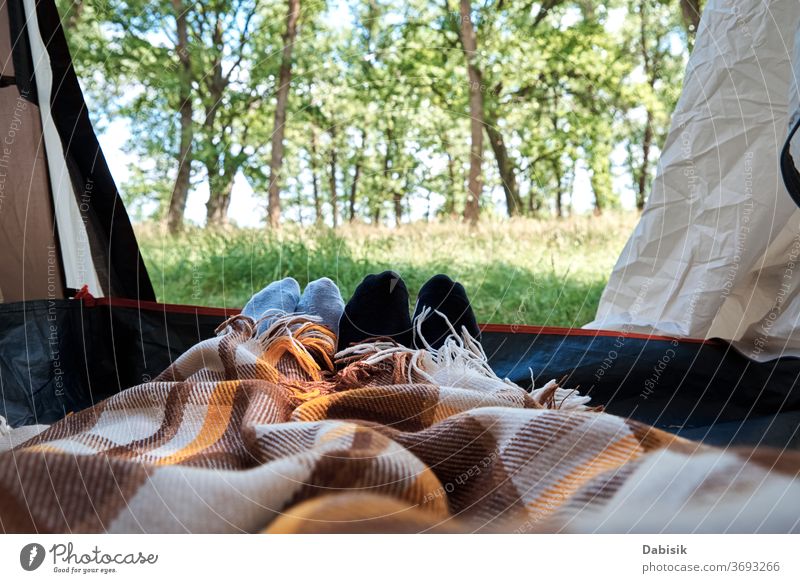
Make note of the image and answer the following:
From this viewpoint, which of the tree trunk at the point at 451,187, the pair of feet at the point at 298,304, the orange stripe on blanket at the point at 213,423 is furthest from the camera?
the tree trunk at the point at 451,187

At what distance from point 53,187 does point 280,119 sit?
1.26m

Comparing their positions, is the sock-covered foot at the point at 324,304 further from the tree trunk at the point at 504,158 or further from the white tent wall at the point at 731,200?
the tree trunk at the point at 504,158

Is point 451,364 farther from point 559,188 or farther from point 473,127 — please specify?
point 559,188

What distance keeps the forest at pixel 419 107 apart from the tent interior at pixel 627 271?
0.92 meters

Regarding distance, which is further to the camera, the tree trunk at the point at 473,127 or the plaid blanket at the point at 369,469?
the tree trunk at the point at 473,127

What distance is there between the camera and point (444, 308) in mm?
1320

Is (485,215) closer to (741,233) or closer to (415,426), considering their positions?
(741,233)

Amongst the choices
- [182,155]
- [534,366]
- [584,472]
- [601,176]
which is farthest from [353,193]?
[584,472]

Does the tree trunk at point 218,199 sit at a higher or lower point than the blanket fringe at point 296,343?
higher

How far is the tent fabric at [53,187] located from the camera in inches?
55.9

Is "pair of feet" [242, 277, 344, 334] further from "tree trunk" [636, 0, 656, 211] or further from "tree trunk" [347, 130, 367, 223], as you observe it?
"tree trunk" [636, 0, 656, 211]

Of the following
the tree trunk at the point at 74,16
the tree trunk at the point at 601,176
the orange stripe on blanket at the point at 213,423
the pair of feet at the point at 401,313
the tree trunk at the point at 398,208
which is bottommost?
the orange stripe on blanket at the point at 213,423

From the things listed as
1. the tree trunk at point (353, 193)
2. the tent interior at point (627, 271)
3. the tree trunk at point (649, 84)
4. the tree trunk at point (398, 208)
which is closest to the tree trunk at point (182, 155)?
the tree trunk at point (353, 193)

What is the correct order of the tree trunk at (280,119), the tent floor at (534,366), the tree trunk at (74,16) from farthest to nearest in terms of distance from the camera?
the tree trunk at (280,119)
the tree trunk at (74,16)
the tent floor at (534,366)
